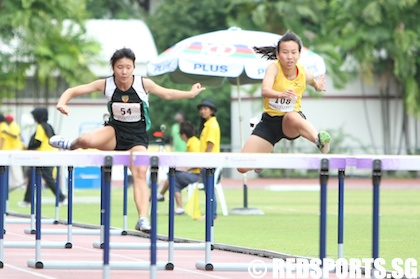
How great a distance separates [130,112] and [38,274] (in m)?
1.95

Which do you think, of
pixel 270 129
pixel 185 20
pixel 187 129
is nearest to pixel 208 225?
pixel 270 129

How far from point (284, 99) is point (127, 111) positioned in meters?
1.55

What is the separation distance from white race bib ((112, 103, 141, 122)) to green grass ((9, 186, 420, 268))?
248cm

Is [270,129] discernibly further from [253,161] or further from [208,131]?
[208,131]

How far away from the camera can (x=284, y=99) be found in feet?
38.1

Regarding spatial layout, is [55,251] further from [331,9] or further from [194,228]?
[331,9]

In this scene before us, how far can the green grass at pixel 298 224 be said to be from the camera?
1355 centimetres

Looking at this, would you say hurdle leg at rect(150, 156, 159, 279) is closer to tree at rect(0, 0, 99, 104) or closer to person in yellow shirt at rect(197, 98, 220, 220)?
person in yellow shirt at rect(197, 98, 220, 220)

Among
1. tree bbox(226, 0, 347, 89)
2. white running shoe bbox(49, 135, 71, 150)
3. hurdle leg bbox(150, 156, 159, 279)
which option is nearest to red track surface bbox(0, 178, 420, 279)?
white running shoe bbox(49, 135, 71, 150)

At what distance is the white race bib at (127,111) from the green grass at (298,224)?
2481 millimetres

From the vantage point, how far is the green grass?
534 inches

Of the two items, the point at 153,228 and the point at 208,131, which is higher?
the point at 208,131

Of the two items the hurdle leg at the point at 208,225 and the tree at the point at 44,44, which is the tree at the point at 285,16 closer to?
the tree at the point at 44,44

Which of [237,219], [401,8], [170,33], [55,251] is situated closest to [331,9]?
[401,8]
